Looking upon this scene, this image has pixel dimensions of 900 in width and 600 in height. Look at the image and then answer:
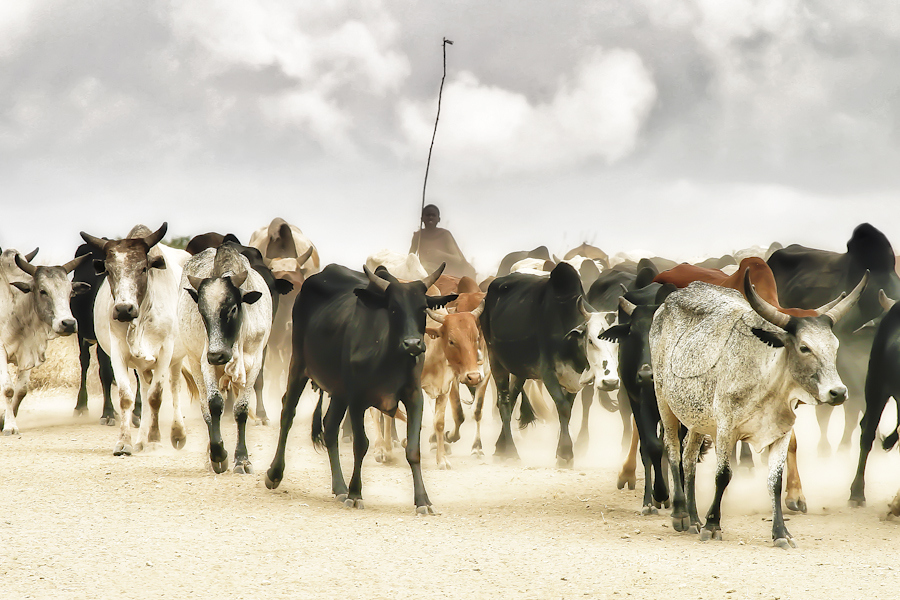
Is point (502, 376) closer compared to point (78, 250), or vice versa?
point (502, 376)

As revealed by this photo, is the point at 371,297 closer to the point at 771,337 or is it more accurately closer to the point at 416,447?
the point at 416,447

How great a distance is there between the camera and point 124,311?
9906 mm

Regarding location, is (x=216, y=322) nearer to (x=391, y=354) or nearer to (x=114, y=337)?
(x=391, y=354)

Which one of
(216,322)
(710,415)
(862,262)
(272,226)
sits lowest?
(710,415)

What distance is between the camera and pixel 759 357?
686 cm

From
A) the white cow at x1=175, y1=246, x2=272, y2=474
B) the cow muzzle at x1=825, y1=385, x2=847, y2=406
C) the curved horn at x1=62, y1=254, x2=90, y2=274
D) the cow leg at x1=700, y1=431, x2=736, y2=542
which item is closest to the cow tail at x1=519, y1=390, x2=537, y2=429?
the white cow at x1=175, y1=246, x2=272, y2=474

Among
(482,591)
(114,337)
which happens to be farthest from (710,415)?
(114,337)

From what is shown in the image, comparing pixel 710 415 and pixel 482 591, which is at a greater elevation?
pixel 710 415

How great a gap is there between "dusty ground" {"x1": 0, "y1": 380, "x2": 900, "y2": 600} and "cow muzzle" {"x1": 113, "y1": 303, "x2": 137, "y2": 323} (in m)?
1.41

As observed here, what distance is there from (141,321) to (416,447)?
12.6ft

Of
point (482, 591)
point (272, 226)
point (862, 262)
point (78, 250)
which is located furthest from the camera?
point (272, 226)

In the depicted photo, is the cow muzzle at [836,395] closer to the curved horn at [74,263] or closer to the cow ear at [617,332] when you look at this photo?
the cow ear at [617,332]

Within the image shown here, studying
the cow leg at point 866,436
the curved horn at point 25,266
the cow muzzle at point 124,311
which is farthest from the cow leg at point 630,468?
the curved horn at point 25,266

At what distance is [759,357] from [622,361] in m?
1.74
